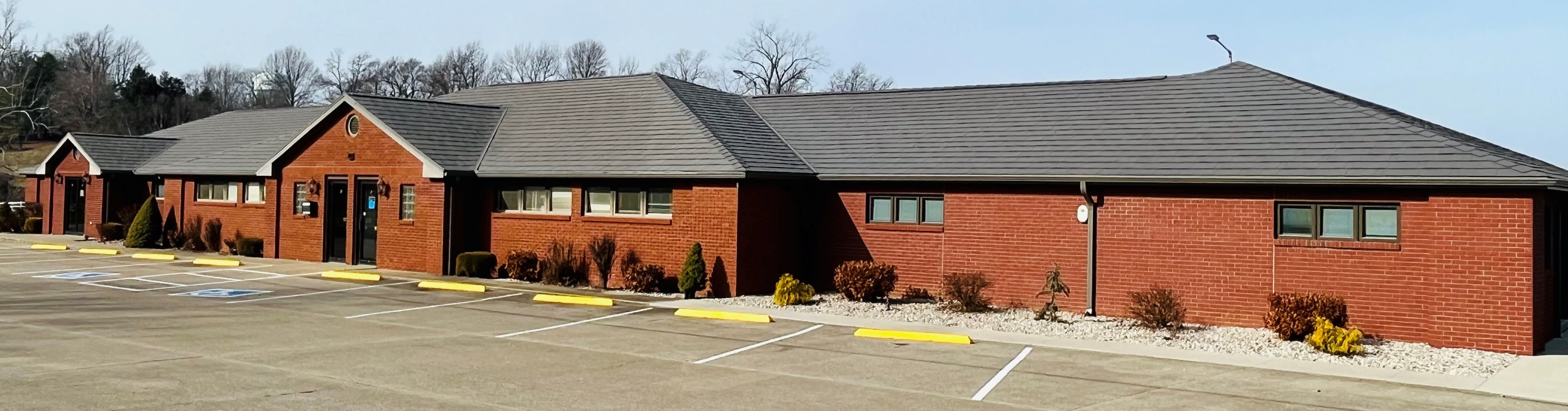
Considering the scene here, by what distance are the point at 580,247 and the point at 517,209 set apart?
2.24 metres

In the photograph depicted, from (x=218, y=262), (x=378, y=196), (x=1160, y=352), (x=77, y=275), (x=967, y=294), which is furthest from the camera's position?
(x=218, y=262)

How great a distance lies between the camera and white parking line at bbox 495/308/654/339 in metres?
14.7

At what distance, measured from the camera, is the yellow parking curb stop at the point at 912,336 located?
14.7 metres

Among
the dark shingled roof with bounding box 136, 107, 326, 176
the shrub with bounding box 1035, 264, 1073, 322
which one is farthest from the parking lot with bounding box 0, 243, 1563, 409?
the dark shingled roof with bounding box 136, 107, 326, 176

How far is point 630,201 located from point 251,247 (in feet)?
40.7

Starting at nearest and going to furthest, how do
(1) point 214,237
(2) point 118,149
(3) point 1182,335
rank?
(3) point 1182,335 → (1) point 214,237 → (2) point 118,149

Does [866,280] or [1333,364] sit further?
[866,280]

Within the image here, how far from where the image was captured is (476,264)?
73.6 ft

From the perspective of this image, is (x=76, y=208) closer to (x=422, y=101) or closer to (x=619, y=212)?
(x=422, y=101)

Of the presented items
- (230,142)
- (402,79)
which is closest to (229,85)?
(402,79)

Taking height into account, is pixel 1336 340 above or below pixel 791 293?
below

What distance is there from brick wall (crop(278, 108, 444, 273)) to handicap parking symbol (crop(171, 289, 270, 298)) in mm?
4069

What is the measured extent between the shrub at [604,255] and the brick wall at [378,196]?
4.11 meters

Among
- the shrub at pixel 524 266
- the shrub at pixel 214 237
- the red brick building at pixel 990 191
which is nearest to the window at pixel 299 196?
the red brick building at pixel 990 191
